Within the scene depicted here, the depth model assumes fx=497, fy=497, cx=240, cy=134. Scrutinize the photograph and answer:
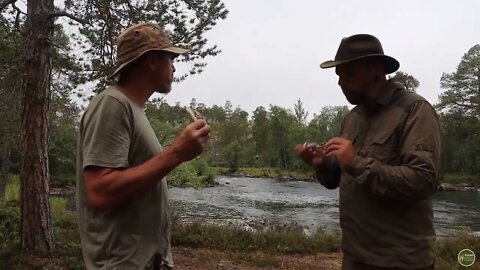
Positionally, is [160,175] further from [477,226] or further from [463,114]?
[463,114]

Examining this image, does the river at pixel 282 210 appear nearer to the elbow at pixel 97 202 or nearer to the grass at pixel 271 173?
the elbow at pixel 97 202

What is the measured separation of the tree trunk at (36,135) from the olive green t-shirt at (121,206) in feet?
20.2

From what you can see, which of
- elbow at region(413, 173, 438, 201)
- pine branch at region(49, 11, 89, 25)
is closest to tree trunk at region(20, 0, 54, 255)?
pine branch at region(49, 11, 89, 25)

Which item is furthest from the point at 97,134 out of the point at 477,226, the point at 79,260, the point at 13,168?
the point at 13,168

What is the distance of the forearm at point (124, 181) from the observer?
1.72 meters

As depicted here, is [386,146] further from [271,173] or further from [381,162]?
[271,173]

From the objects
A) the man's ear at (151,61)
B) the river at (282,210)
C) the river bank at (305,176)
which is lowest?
the river at (282,210)

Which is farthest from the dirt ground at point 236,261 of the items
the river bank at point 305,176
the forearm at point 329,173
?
the river bank at point 305,176

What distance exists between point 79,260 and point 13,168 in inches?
1069

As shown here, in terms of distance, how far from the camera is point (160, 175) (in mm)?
1759

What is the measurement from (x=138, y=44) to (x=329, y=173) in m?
1.28

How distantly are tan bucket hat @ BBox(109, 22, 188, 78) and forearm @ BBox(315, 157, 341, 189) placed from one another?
1064 millimetres

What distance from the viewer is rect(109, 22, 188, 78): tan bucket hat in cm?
194

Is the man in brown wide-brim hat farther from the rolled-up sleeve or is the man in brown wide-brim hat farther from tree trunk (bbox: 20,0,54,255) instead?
tree trunk (bbox: 20,0,54,255)
